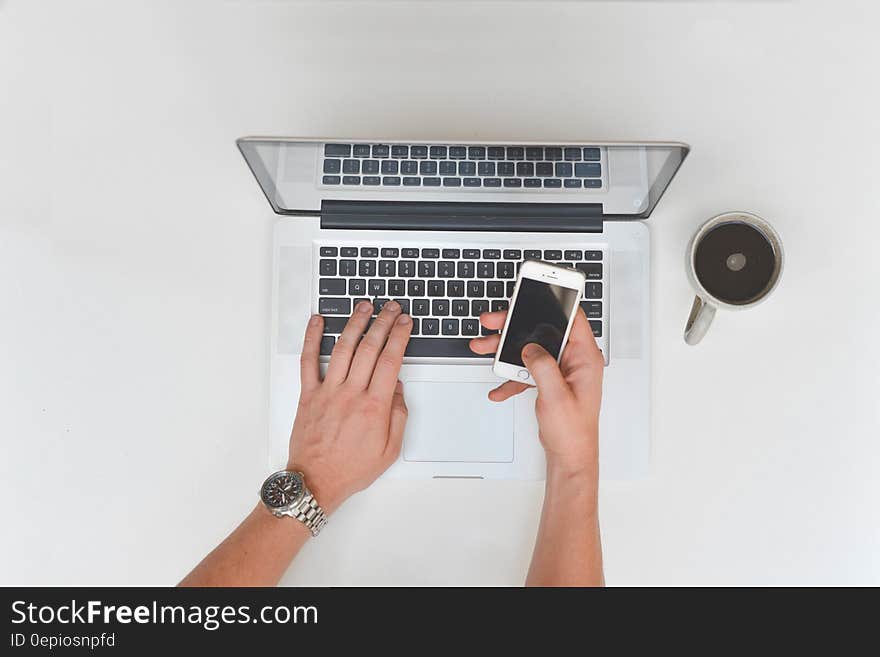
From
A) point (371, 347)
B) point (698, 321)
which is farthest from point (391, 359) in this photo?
point (698, 321)

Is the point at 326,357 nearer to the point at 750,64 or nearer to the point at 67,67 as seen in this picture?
the point at 67,67

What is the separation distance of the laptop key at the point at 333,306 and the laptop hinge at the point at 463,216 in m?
0.09

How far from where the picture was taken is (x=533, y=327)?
0.77 metres

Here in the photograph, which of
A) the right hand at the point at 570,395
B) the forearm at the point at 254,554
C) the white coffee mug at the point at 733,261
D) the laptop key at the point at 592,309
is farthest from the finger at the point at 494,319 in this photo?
the forearm at the point at 254,554

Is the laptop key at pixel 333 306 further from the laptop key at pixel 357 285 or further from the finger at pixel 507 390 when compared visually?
the finger at pixel 507 390

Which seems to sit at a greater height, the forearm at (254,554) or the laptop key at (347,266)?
the laptop key at (347,266)

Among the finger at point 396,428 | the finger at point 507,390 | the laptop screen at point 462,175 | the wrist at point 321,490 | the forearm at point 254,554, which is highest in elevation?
the laptop screen at point 462,175

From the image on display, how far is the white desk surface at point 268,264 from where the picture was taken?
813mm

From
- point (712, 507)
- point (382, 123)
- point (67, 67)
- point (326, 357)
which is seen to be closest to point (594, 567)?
point (712, 507)

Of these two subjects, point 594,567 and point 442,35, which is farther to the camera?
point 442,35

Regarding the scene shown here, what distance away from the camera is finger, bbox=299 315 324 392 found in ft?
2.63

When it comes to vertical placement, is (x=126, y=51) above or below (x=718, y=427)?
above

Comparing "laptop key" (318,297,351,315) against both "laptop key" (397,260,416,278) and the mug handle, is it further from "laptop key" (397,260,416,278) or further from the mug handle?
the mug handle
